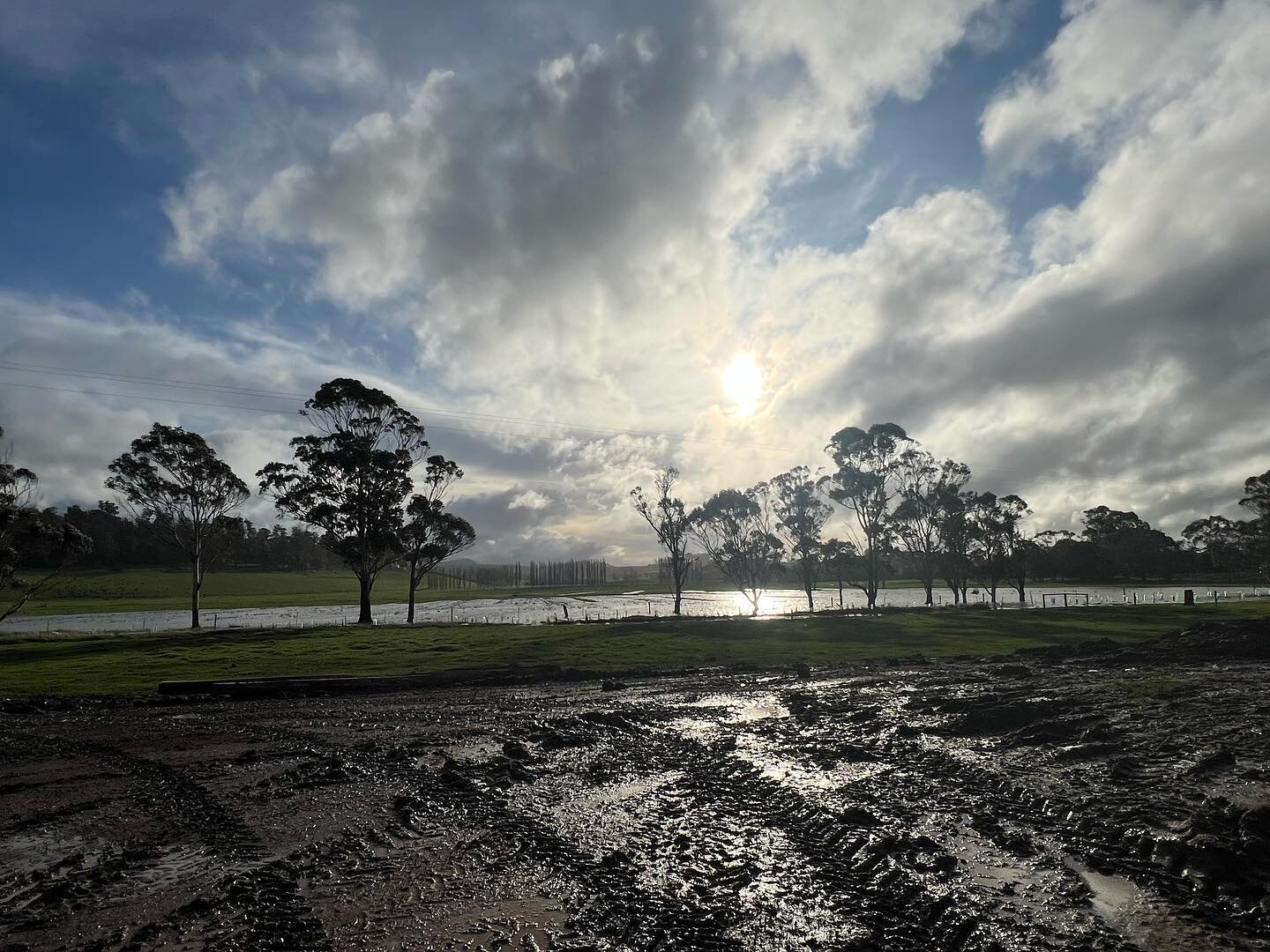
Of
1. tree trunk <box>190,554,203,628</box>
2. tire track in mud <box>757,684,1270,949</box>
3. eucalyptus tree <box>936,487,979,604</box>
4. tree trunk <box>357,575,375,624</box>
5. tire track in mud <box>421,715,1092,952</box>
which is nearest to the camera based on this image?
tire track in mud <box>421,715,1092,952</box>

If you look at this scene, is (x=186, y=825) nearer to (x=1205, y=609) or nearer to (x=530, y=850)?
(x=530, y=850)

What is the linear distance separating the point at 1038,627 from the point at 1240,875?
1617 inches

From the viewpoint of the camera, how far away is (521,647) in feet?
108

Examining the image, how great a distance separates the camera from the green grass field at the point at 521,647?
26625mm

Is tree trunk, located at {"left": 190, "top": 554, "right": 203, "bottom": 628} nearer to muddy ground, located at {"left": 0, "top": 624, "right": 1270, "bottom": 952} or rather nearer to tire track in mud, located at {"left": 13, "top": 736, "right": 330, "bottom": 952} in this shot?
muddy ground, located at {"left": 0, "top": 624, "right": 1270, "bottom": 952}

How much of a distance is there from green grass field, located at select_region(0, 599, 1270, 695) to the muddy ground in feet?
35.3

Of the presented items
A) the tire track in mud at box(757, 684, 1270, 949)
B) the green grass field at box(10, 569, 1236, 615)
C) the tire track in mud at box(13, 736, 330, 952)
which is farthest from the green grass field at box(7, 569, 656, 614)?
the tire track in mud at box(757, 684, 1270, 949)

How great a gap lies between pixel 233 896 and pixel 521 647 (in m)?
26.5

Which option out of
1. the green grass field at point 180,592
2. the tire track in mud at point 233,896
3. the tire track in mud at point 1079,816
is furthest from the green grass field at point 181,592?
the tire track in mud at point 1079,816

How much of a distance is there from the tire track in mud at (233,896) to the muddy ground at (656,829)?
39mm

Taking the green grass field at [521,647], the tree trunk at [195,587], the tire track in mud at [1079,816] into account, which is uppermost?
the tree trunk at [195,587]

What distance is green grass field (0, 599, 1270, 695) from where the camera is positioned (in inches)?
1048

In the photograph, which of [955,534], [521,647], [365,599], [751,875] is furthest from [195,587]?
[955,534]

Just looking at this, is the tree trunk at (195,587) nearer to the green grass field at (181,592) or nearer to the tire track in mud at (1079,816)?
the green grass field at (181,592)
